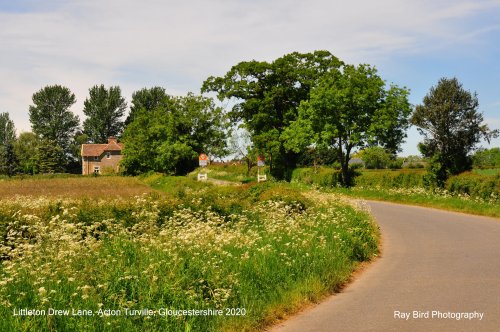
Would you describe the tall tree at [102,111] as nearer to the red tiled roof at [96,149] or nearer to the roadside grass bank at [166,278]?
the red tiled roof at [96,149]

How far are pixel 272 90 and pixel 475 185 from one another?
25832 millimetres

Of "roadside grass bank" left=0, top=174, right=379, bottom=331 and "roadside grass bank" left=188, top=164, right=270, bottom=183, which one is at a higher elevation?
"roadside grass bank" left=188, top=164, right=270, bottom=183

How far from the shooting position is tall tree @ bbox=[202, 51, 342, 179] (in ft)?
157

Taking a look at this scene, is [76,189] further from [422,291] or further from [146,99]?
[146,99]

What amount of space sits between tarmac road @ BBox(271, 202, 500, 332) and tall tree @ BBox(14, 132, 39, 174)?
98.9m

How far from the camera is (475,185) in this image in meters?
26.2

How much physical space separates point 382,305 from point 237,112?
4407cm

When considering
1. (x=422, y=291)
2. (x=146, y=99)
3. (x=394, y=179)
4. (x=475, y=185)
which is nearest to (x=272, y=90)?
(x=394, y=179)

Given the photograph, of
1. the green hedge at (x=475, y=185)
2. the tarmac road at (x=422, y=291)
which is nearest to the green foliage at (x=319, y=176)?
the green hedge at (x=475, y=185)

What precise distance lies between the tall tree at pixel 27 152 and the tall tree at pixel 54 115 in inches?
234

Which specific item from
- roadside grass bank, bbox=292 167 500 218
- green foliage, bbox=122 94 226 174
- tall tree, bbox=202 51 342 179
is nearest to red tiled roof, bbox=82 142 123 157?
green foliage, bbox=122 94 226 174

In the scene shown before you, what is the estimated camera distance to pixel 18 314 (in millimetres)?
5738

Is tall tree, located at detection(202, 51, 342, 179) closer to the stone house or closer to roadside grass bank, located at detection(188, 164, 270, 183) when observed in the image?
roadside grass bank, located at detection(188, 164, 270, 183)

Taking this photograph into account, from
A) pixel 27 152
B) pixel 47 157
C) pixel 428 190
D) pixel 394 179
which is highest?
pixel 27 152
